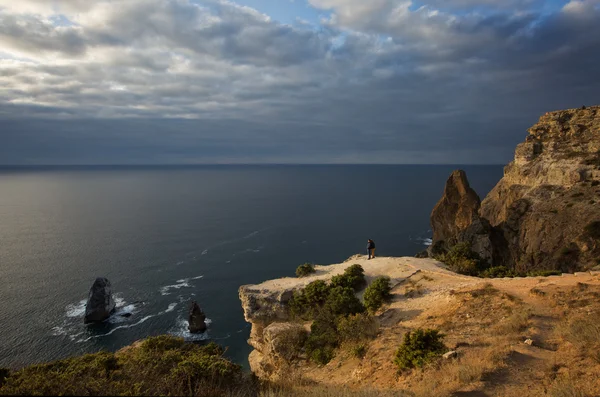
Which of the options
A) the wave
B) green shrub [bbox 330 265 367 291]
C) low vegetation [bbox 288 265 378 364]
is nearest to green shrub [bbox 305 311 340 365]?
low vegetation [bbox 288 265 378 364]

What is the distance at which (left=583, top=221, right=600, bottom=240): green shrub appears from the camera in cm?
3909

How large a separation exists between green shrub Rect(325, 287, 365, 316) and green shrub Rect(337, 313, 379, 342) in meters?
2.19

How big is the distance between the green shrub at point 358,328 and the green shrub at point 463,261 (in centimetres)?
1158

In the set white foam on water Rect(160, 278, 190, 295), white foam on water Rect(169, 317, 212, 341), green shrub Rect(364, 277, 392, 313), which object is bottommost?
white foam on water Rect(169, 317, 212, 341)

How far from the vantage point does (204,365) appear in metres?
13.1

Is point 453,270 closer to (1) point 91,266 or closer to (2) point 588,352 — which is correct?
(2) point 588,352

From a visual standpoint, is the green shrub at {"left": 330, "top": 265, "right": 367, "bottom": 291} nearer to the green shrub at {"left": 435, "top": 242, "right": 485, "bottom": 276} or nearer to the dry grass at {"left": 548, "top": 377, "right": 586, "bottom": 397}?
the green shrub at {"left": 435, "top": 242, "right": 485, "bottom": 276}

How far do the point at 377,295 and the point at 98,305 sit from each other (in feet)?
146

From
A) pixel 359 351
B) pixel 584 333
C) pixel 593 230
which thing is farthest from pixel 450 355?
pixel 593 230

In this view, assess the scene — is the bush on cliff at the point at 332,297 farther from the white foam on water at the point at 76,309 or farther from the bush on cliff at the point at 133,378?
the white foam on water at the point at 76,309

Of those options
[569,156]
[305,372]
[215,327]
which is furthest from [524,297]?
[569,156]

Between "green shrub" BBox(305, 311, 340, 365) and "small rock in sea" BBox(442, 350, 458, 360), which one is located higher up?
"small rock in sea" BBox(442, 350, 458, 360)

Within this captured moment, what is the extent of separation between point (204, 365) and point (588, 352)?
14.6m

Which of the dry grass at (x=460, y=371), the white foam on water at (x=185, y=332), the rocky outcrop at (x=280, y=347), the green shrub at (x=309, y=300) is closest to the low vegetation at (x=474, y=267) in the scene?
the green shrub at (x=309, y=300)
